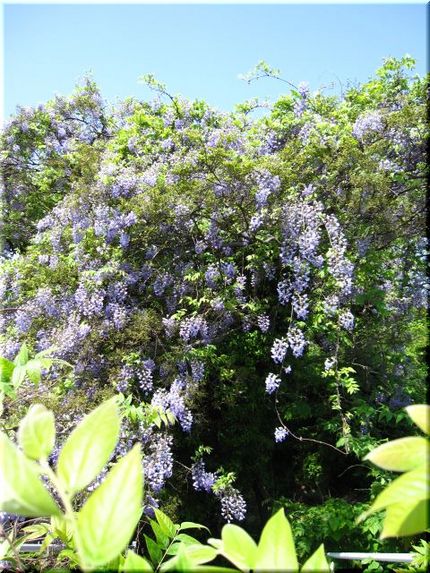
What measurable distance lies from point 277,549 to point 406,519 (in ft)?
0.38

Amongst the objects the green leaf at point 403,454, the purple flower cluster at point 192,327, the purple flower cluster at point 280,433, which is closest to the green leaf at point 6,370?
the green leaf at point 403,454

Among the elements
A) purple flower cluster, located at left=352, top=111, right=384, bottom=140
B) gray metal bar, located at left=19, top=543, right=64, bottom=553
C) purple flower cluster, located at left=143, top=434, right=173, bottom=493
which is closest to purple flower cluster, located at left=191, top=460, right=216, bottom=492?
purple flower cluster, located at left=143, top=434, right=173, bottom=493

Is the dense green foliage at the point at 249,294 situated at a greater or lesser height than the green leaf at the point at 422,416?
greater

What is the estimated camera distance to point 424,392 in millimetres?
5453

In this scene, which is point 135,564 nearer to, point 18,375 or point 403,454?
point 403,454

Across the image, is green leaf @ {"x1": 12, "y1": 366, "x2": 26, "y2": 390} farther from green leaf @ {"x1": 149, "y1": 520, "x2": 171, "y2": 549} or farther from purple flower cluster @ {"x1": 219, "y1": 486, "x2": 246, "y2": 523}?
purple flower cluster @ {"x1": 219, "y1": 486, "x2": 246, "y2": 523}

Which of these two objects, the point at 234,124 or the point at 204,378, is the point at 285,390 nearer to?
the point at 204,378

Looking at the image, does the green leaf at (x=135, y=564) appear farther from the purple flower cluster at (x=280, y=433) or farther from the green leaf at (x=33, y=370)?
the purple flower cluster at (x=280, y=433)

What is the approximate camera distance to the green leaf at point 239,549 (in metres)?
0.50

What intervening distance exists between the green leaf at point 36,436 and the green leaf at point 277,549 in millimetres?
191

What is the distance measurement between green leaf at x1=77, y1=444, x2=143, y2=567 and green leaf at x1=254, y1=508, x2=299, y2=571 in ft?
0.36

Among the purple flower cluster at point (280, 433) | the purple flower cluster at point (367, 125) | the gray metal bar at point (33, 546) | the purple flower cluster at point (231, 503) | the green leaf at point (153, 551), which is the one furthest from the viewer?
the purple flower cluster at point (367, 125)

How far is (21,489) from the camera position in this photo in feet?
1.25

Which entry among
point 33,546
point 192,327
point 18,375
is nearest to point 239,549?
point 18,375
